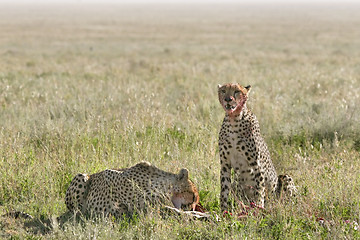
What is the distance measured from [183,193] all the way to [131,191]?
415mm

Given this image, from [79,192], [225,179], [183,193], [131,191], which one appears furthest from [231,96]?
[79,192]

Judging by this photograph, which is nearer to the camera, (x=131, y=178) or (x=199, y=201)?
(x=131, y=178)

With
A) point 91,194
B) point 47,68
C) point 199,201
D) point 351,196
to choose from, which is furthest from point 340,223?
point 47,68

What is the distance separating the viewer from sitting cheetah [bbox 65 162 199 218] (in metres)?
4.07

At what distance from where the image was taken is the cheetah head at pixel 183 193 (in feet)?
13.3

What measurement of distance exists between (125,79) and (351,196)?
29.5ft

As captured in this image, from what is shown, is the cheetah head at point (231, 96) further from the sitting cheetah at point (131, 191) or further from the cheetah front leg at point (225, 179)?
the sitting cheetah at point (131, 191)

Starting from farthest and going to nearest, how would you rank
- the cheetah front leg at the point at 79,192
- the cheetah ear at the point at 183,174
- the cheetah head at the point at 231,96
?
the cheetah front leg at the point at 79,192 → the cheetah ear at the point at 183,174 → the cheetah head at the point at 231,96

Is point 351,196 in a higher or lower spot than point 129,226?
higher

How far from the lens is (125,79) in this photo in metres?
12.4

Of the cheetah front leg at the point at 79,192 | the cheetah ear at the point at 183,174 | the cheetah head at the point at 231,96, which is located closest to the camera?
the cheetah head at the point at 231,96

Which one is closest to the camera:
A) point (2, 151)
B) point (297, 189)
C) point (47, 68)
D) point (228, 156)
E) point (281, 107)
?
point (228, 156)

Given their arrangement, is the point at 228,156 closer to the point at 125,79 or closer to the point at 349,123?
the point at 349,123

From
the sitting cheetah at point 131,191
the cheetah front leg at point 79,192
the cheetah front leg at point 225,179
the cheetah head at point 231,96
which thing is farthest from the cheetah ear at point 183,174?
the cheetah front leg at point 79,192
